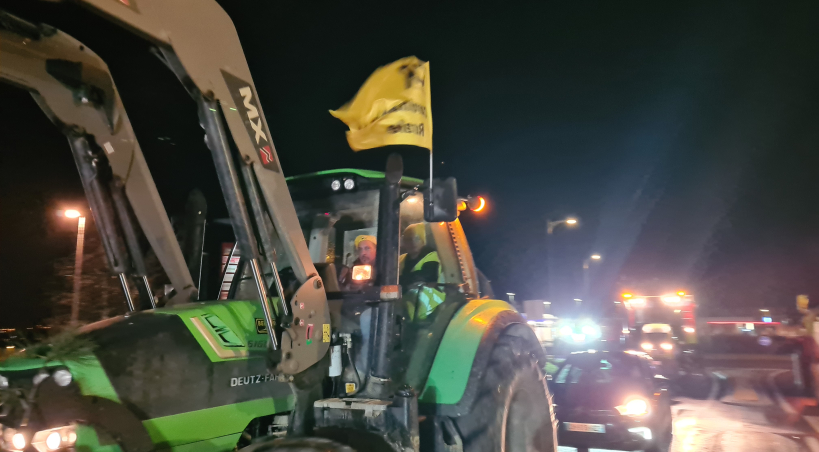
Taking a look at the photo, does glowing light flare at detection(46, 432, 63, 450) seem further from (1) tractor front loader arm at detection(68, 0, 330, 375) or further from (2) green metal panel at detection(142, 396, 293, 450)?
(1) tractor front loader arm at detection(68, 0, 330, 375)

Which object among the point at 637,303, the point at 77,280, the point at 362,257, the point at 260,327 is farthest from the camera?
the point at 637,303

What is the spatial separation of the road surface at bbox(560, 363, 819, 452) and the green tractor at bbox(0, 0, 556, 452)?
4213 mm

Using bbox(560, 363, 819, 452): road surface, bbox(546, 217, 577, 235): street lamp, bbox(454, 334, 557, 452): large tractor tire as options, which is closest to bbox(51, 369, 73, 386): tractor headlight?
bbox(454, 334, 557, 452): large tractor tire

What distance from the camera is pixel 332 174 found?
174 inches

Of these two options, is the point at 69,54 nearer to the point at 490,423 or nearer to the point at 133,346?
the point at 133,346

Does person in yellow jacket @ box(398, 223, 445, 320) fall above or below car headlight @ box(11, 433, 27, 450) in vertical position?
above

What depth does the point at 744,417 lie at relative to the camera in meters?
10.1

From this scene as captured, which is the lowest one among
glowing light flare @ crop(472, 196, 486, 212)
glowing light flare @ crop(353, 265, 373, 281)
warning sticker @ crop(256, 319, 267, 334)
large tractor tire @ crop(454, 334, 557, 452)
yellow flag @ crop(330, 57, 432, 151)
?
large tractor tire @ crop(454, 334, 557, 452)

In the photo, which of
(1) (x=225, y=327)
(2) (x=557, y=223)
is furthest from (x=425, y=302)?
(2) (x=557, y=223)

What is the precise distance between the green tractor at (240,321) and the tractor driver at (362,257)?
2 cm

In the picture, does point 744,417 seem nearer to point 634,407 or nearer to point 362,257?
point 634,407

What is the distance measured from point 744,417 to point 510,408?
7700 millimetres

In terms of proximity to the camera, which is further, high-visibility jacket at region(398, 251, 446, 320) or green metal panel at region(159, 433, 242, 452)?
high-visibility jacket at region(398, 251, 446, 320)

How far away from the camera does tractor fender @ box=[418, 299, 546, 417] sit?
4164mm
